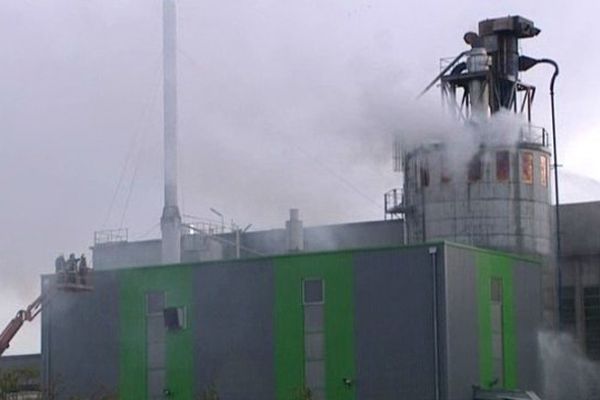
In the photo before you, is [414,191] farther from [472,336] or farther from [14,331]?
[14,331]

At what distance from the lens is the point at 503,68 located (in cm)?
6775

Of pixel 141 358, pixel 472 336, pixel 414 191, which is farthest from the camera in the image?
pixel 414 191

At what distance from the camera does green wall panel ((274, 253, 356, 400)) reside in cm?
5509

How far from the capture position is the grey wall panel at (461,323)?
2095 inches

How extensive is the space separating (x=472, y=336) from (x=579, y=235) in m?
16.4

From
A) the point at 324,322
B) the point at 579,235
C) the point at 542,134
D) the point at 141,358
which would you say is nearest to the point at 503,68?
the point at 542,134

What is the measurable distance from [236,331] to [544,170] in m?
18.6

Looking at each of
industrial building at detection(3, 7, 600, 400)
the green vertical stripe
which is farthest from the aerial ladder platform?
the green vertical stripe

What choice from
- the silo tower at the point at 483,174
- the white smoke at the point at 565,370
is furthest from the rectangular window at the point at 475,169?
the white smoke at the point at 565,370

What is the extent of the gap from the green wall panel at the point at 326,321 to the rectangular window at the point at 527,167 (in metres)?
13.4

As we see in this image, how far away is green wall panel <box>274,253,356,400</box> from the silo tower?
34.5 ft

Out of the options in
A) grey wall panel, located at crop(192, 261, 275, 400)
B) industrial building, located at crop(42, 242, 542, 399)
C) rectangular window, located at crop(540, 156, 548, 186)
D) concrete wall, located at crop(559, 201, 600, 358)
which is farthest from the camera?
concrete wall, located at crop(559, 201, 600, 358)

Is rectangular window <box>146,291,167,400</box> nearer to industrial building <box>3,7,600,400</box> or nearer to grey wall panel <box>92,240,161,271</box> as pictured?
industrial building <box>3,7,600,400</box>

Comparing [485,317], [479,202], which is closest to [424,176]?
[479,202]
